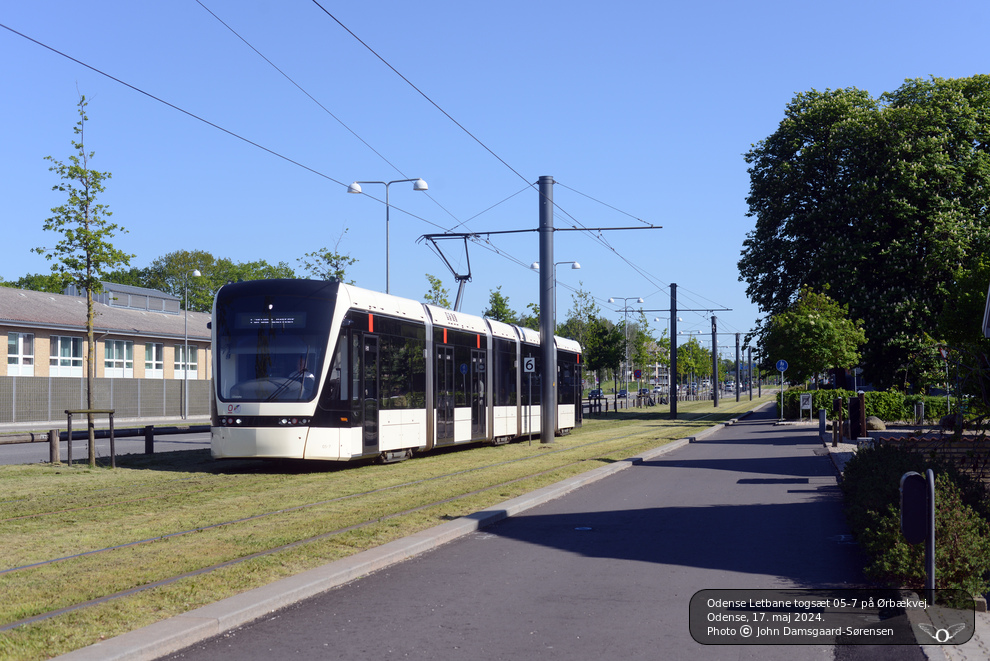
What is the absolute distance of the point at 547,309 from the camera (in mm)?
27641

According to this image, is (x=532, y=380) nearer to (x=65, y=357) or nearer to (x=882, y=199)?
(x=882, y=199)

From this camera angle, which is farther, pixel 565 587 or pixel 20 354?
pixel 20 354

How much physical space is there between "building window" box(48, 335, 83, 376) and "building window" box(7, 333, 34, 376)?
4.24 ft

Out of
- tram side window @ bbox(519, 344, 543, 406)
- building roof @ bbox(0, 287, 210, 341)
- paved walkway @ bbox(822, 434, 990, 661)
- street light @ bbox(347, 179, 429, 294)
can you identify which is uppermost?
street light @ bbox(347, 179, 429, 294)

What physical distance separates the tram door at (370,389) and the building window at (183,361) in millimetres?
41417

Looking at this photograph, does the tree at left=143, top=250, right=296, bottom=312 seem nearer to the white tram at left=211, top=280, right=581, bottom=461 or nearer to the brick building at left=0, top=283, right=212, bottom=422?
the brick building at left=0, top=283, right=212, bottom=422

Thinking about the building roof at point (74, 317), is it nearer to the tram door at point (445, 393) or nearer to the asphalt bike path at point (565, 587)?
the tram door at point (445, 393)

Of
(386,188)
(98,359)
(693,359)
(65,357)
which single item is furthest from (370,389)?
(693,359)

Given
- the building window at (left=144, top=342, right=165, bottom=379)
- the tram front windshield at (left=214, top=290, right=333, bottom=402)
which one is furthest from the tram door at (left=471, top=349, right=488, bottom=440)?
the building window at (left=144, top=342, right=165, bottom=379)

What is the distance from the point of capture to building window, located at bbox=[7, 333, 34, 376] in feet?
147

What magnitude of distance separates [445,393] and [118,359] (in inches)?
1389

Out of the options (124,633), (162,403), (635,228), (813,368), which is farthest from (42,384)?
(124,633)

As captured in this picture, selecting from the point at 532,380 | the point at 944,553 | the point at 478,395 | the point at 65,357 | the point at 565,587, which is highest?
the point at 65,357

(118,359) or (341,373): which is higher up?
(118,359)
